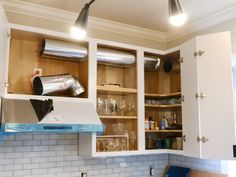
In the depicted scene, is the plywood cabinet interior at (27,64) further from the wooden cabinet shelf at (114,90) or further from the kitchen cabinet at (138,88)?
the wooden cabinet shelf at (114,90)

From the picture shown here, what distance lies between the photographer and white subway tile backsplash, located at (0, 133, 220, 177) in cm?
231

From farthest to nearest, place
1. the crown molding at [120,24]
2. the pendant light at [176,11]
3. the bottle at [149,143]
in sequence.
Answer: the bottle at [149,143] < the crown molding at [120,24] < the pendant light at [176,11]

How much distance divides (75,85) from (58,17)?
2.51ft

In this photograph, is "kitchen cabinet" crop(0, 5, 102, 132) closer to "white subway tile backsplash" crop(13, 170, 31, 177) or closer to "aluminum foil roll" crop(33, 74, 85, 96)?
"aluminum foil roll" crop(33, 74, 85, 96)

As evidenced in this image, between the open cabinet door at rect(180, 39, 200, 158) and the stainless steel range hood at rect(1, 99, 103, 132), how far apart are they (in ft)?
2.72

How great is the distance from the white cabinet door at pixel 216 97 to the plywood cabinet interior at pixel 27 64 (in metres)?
1.07

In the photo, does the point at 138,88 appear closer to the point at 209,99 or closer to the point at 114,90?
the point at 114,90

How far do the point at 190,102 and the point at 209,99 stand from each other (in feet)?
0.67

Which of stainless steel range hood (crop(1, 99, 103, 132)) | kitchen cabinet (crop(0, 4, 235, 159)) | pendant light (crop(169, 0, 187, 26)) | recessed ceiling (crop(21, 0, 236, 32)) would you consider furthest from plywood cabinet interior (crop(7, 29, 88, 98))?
pendant light (crop(169, 0, 187, 26))

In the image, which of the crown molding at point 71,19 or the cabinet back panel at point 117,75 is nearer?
the crown molding at point 71,19

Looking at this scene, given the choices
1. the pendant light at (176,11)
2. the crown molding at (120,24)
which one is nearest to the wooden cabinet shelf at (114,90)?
the crown molding at (120,24)

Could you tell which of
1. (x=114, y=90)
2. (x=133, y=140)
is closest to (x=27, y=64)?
(x=114, y=90)

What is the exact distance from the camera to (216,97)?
224cm

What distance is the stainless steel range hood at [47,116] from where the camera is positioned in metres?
1.91
